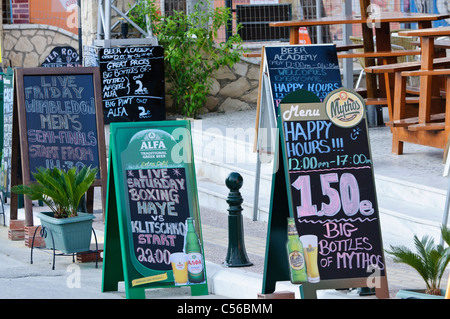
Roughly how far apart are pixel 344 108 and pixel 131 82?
728 centimetres

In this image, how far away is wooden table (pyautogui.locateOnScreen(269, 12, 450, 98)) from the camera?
10.5 m

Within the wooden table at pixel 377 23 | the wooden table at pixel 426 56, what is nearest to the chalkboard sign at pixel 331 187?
the wooden table at pixel 426 56

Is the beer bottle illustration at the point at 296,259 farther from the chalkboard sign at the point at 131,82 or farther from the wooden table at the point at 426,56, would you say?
the chalkboard sign at the point at 131,82

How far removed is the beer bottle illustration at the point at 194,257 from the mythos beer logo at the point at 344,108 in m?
1.30

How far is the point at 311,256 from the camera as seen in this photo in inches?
224

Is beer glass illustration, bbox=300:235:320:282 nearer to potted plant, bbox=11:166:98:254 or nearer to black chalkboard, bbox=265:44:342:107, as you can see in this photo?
potted plant, bbox=11:166:98:254

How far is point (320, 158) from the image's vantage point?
5.87 meters

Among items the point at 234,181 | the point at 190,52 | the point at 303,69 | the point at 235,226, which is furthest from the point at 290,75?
the point at 190,52

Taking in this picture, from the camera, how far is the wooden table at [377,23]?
10.5m

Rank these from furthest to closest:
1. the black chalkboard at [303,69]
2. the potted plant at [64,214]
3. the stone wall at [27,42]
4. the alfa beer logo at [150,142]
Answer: the stone wall at [27,42] < the black chalkboard at [303,69] < the potted plant at [64,214] < the alfa beer logo at [150,142]

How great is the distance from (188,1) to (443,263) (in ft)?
34.6

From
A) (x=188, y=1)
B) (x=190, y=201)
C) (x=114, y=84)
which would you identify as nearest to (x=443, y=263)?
(x=190, y=201)

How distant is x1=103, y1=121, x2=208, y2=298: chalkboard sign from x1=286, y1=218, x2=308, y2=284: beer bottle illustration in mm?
849

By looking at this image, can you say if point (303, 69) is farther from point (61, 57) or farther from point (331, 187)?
point (61, 57)
